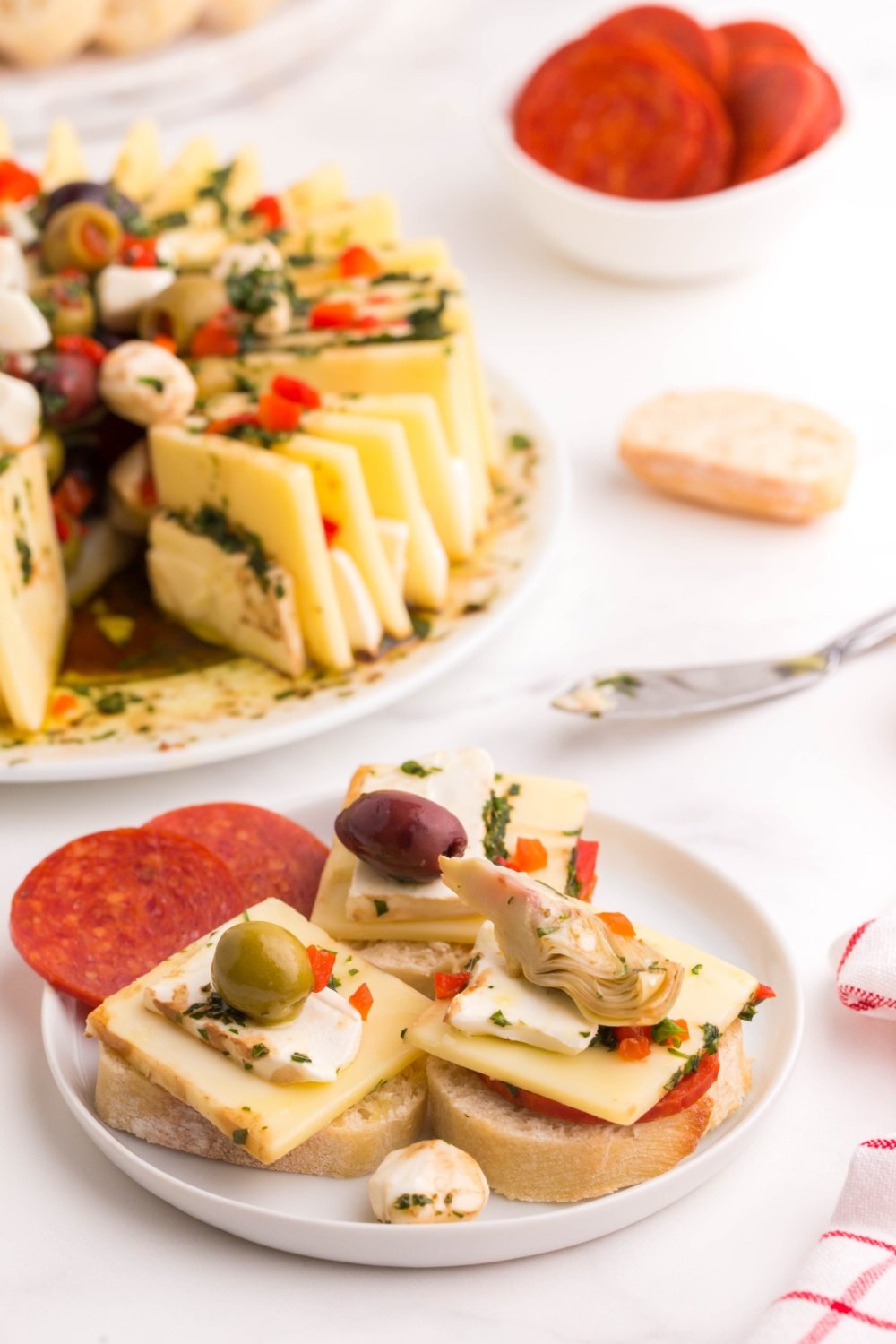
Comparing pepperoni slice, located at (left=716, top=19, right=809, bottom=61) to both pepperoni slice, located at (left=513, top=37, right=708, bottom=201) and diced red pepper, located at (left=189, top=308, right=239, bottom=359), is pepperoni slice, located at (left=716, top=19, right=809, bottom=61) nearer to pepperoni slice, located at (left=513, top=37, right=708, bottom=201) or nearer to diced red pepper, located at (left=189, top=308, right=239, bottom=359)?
pepperoni slice, located at (left=513, top=37, right=708, bottom=201)

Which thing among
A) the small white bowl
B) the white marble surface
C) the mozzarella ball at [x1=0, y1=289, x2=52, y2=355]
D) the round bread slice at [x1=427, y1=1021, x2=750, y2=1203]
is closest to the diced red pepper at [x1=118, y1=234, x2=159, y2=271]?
the mozzarella ball at [x1=0, y1=289, x2=52, y2=355]

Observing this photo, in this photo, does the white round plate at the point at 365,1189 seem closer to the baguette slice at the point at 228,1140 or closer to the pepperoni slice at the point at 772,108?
the baguette slice at the point at 228,1140

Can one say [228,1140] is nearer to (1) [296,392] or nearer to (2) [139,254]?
(1) [296,392]

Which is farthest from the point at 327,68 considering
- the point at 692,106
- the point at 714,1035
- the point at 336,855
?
the point at 714,1035

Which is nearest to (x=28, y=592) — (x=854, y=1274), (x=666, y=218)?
(x=854, y=1274)

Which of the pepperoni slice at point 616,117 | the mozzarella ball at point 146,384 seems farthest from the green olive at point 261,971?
the pepperoni slice at point 616,117

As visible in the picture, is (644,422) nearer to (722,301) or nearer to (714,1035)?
(722,301)
